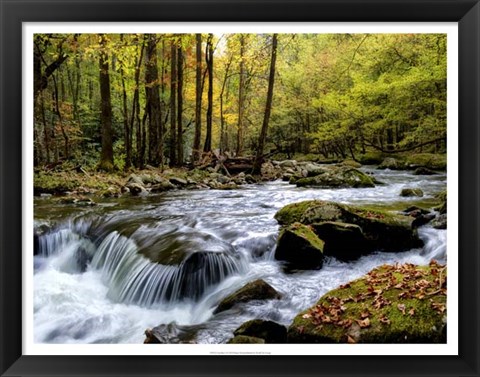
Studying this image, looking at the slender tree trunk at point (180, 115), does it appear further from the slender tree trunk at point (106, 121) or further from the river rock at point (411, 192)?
the river rock at point (411, 192)

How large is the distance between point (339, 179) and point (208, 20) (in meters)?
1.24

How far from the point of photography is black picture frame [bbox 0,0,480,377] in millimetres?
→ 2186

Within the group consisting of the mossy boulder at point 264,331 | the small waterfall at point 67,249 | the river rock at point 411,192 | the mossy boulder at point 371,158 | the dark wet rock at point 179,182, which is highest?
the mossy boulder at point 371,158

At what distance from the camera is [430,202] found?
2338 mm

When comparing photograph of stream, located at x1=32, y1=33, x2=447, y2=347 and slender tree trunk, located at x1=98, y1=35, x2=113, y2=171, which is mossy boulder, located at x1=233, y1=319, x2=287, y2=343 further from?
slender tree trunk, located at x1=98, y1=35, x2=113, y2=171

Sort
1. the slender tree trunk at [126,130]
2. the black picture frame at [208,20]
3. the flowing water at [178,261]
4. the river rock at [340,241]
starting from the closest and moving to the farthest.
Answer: the black picture frame at [208,20], the flowing water at [178,261], the river rock at [340,241], the slender tree trunk at [126,130]

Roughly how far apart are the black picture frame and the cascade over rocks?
44 centimetres

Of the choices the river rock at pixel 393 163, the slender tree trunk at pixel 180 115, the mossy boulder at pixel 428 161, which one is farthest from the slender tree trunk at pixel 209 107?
the mossy boulder at pixel 428 161

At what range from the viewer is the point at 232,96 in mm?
2520

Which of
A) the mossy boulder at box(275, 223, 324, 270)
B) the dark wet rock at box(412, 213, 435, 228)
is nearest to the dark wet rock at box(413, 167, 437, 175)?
the dark wet rock at box(412, 213, 435, 228)

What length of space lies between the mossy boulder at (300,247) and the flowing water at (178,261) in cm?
5

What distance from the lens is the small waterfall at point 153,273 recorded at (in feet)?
7.73
